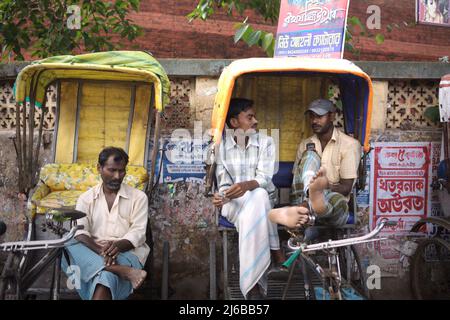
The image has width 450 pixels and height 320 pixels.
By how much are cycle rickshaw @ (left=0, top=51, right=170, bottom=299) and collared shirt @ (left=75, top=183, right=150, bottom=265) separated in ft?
0.64

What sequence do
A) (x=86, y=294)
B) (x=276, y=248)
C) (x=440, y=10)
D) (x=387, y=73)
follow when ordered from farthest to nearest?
(x=440, y=10), (x=387, y=73), (x=276, y=248), (x=86, y=294)

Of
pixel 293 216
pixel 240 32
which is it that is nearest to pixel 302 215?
pixel 293 216

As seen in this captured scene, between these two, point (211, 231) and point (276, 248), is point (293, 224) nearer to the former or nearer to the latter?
point (276, 248)

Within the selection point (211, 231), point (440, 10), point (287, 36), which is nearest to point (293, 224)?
point (211, 231)

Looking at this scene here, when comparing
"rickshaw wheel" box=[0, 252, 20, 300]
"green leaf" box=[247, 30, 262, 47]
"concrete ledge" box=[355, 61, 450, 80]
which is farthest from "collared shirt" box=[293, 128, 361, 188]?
"rickshaw wheel" box=[0, 252, 20, 300]

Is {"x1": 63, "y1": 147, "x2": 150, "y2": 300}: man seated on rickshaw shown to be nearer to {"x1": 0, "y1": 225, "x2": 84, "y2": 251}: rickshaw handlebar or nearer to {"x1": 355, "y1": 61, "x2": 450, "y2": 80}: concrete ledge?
{"x1": 0, "y1": 225, "x2": 84, "y2": 251}: rickshaw handlebar

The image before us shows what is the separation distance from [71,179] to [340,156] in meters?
2.27

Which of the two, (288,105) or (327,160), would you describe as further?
(288,105)

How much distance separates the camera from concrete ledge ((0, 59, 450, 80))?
5285 millimetres

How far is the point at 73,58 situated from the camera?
430 cm

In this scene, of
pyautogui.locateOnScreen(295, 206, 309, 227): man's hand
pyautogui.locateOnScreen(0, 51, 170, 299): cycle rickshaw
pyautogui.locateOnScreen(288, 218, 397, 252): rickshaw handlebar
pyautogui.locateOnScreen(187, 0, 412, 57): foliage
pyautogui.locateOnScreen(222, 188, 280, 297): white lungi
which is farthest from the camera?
pyautogui.locateOnScreen(187, 0, 412, 57): foliage

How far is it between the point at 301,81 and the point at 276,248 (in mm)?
1592

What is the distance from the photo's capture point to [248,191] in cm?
428

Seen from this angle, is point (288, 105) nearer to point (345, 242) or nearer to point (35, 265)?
point (345, 242)
